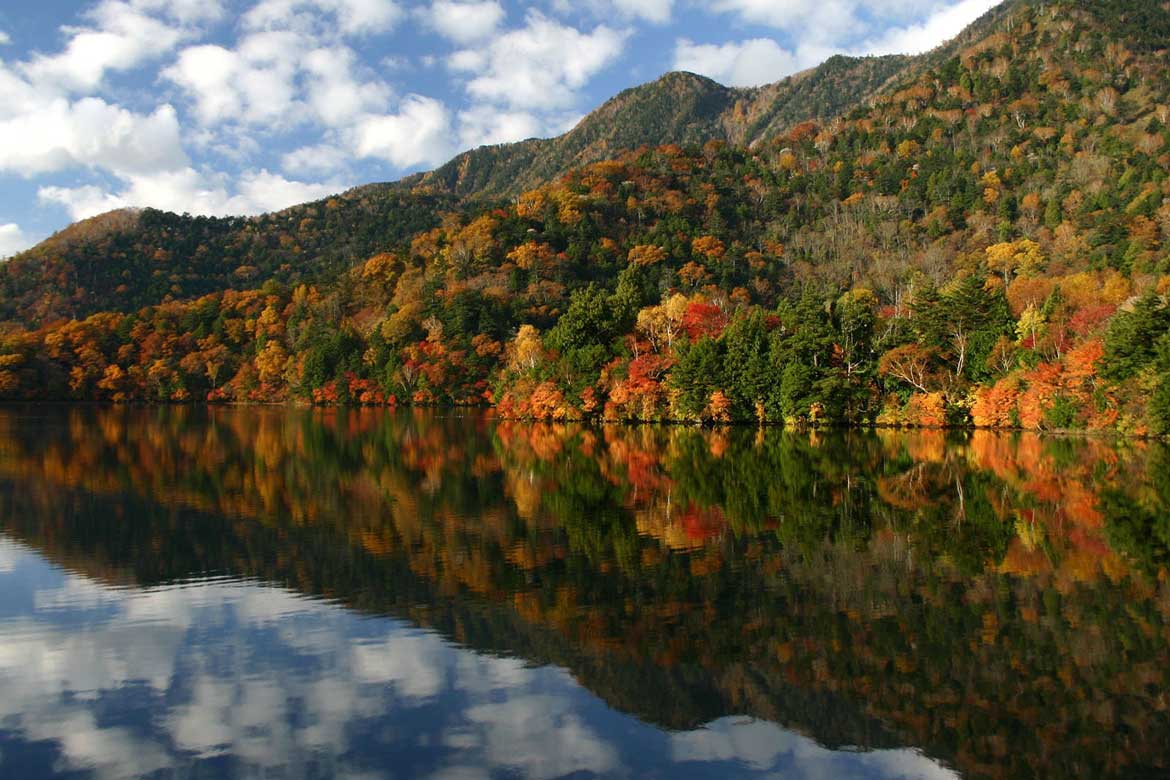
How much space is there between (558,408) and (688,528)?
146 ft

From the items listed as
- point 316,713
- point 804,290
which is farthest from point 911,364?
point 316,713

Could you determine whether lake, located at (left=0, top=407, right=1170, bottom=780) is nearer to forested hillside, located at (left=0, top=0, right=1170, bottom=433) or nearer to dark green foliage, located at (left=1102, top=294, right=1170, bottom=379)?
dark green foliage, located at (left=1102, top=294, right=1170, bottom=379)

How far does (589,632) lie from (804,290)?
55915mm

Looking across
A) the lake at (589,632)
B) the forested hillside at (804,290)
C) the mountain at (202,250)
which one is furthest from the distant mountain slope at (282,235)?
the lake at (589,632)

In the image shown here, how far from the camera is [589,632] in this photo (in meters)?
11.3

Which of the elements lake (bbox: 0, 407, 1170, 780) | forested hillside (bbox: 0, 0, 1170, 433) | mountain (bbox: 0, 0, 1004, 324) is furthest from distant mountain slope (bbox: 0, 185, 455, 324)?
lake (bbox: 0, 407, 1170, 780)

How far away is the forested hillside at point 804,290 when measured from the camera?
168ft

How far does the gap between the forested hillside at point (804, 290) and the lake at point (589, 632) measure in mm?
28757

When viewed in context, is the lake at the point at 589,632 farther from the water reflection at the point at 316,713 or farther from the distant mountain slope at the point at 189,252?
the distant mountain slope at the point at 189,252

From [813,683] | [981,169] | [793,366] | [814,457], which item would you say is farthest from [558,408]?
[981,169]

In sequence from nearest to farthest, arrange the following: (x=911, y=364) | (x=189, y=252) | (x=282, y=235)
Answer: (x=911, y=364) → (x=189, y=252) → (x=282, y=235)

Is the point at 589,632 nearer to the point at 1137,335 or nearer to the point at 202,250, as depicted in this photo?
the point at 1137,335

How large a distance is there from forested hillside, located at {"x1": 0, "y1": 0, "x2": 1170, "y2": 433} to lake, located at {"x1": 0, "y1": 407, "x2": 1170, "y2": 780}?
2876 cm

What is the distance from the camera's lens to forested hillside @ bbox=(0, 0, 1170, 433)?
51.3m
